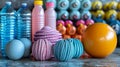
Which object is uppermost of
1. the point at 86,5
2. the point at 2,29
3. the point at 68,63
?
the point at 86,5

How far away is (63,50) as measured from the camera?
0.89m

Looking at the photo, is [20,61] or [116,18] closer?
[20,61]

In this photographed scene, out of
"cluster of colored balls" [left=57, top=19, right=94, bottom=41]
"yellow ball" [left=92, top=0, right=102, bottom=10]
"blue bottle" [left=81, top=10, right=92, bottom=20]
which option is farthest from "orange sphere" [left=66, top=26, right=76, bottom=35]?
"yellow ball" [left=92, top=0, right=102, bottom=10]

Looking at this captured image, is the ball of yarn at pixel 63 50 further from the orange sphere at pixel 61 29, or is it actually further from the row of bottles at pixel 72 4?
the row of bottles at pixel 72 4

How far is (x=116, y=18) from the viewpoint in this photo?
71.0 inches

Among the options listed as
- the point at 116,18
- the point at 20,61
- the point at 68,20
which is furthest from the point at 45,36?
the point at 116,18

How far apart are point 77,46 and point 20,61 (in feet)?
0.68

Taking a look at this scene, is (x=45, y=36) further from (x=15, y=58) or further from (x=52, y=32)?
(x=15, y=58)

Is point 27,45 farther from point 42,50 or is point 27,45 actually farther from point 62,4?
point 62,4

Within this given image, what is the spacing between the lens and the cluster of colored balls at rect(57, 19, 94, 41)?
169 centimetres

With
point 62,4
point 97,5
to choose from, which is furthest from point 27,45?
point 97,5

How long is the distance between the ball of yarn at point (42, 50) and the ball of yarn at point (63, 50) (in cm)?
3

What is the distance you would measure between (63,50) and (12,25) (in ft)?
0.84

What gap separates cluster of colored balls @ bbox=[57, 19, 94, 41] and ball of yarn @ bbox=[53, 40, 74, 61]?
760 millimetres
